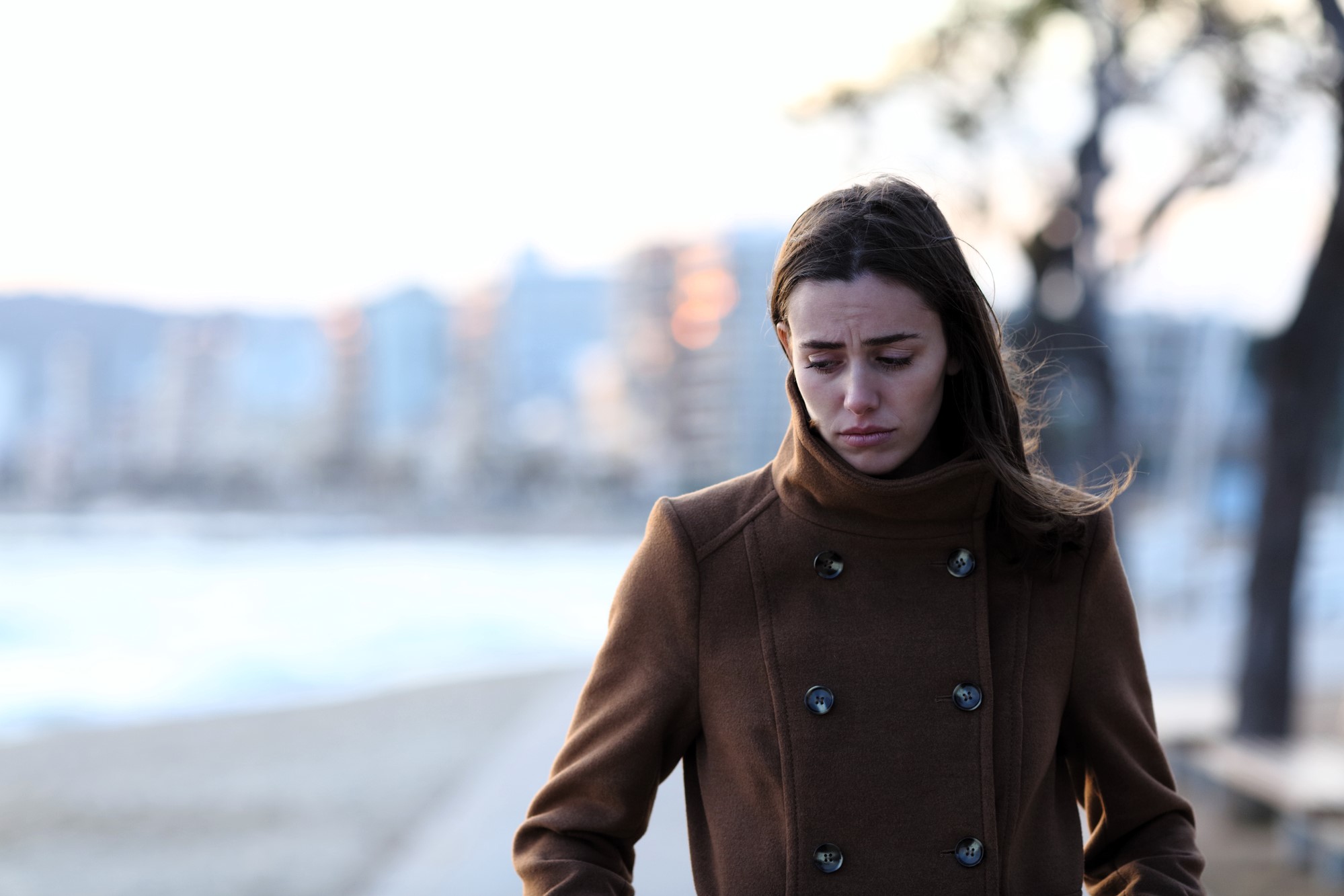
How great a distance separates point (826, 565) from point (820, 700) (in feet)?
0.53

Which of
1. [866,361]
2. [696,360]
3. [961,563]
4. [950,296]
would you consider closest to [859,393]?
[866,361]

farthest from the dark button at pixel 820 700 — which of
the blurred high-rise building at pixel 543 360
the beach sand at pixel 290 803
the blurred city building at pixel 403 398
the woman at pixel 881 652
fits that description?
the blurred high-rise building at pixel 543 360

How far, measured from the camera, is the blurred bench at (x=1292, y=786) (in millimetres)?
5102

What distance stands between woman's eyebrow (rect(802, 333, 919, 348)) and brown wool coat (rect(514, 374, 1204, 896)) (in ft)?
0.31

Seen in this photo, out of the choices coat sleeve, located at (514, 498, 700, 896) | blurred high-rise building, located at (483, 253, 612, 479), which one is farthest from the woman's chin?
blurred high-rise building, located at (483, 253, 612, 479)

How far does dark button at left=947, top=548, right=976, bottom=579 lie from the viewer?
152 centimetres

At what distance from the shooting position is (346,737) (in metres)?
11.0

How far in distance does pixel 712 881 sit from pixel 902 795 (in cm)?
25

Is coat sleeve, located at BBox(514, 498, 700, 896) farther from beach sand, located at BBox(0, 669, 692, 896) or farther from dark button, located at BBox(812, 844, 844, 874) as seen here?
beach sand, located at BBox(0, 669, 692, 896)

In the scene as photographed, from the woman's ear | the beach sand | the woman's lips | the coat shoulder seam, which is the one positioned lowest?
the beach sand

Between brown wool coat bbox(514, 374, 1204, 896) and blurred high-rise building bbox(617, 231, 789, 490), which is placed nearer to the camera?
brown wool coat bbox(514, 374, 1204, 896)

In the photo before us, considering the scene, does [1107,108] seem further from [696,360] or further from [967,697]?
[696,360]

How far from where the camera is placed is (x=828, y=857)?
1.42 meters

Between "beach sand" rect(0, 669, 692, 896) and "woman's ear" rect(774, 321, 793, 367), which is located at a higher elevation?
"woman's ear" rect(774, 321, 793, 367)
